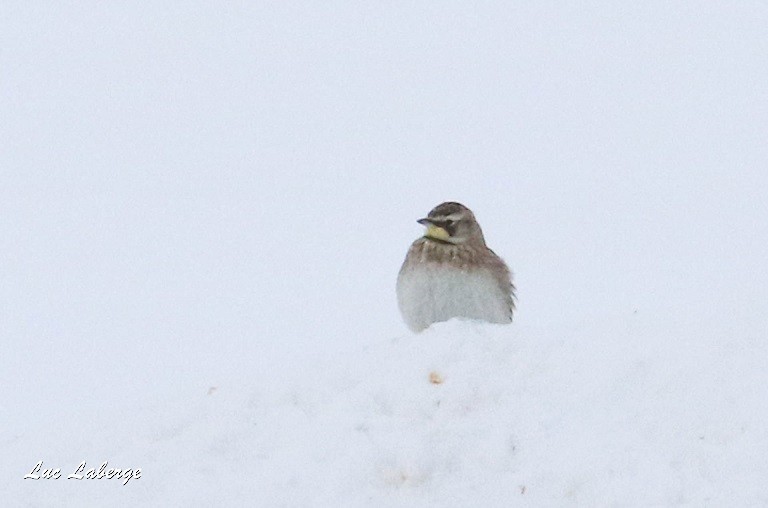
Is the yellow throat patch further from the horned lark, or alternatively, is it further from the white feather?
the white feather

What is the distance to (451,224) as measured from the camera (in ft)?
47.5

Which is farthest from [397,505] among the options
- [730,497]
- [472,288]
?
[472,288]

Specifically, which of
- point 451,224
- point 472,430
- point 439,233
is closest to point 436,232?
point 439,233

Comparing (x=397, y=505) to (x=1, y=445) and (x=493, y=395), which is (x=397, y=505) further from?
(x=1, y=445)

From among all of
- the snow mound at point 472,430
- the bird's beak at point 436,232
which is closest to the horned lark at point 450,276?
the bird's beak at point 436,232

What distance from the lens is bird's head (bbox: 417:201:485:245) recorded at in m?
14.4

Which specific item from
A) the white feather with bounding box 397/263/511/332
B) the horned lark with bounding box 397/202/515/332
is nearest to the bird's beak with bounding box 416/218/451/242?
→ the horned lark with bounding box 397/202/515/332

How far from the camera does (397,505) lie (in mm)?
9750

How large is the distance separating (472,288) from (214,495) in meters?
4.77

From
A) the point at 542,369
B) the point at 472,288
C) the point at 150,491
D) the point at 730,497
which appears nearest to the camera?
the point at 730,497

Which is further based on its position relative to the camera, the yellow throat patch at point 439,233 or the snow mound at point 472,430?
the yellow throat patch at point 439,233

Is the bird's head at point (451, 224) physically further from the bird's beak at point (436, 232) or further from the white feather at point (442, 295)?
the white feather at point (442, 295)

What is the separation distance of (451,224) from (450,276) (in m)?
0.63

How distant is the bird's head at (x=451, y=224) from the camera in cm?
1441
